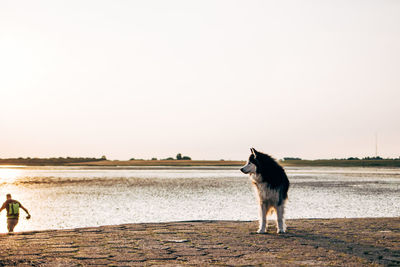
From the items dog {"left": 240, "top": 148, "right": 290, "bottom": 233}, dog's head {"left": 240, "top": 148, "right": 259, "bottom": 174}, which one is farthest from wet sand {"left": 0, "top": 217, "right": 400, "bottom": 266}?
dog's head {"left": 240, "top": 148, "right": 259, "bottom": 174}

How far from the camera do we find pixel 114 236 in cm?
902

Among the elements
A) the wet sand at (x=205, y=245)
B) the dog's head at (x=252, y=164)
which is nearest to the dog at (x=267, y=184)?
the dog's head at (x=252, y=164)

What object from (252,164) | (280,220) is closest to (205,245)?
(280,220)

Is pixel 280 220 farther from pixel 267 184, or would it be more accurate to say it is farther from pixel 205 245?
pixel 205 245

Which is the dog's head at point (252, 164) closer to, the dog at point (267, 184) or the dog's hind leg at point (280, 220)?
the dog at point (267, 184)

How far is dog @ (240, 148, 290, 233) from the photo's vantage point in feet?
31.7

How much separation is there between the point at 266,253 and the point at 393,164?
118137mm

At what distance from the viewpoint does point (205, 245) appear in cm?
799

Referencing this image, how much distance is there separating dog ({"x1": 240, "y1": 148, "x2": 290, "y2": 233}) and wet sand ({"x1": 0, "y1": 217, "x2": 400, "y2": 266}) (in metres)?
0.47

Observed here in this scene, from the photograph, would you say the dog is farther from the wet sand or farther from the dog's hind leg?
the wet sand

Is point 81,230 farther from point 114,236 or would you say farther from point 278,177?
point 278,177

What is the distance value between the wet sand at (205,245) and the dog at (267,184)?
47 cm

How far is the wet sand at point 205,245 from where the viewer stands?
682 cm

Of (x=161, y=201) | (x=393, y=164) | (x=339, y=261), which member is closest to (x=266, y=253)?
(x=339, y=261)
